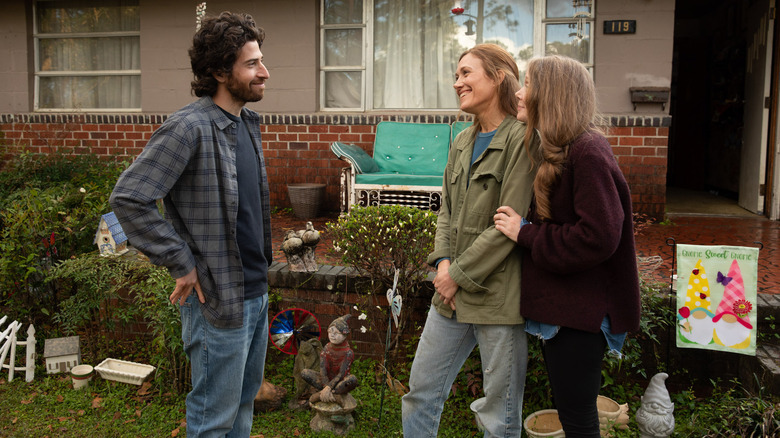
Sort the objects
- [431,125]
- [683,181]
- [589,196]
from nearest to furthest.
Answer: [589,196] < [431,125] < [683,181]

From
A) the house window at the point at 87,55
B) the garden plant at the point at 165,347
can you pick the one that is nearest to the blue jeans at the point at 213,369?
the garden plant at the point at 165,347

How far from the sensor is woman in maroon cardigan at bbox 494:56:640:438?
1.91m

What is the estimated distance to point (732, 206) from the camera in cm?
776

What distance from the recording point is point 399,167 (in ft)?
21.5

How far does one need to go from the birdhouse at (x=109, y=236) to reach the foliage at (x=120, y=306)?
0.28 feet

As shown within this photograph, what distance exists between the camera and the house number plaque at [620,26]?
21.0ft

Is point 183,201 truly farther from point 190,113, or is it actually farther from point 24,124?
point 24,124

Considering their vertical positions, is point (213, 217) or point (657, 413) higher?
point (213, 217)

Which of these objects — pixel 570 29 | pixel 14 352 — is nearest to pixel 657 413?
pixel 14 352

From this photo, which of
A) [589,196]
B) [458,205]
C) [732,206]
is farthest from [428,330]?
[732,206]

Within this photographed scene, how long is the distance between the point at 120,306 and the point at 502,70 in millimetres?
3200

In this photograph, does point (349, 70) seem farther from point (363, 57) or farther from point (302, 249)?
point (302, 249)

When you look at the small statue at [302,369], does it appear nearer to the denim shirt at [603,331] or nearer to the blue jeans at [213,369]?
the blue jeans at [213,369]

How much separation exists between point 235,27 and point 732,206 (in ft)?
24.8
